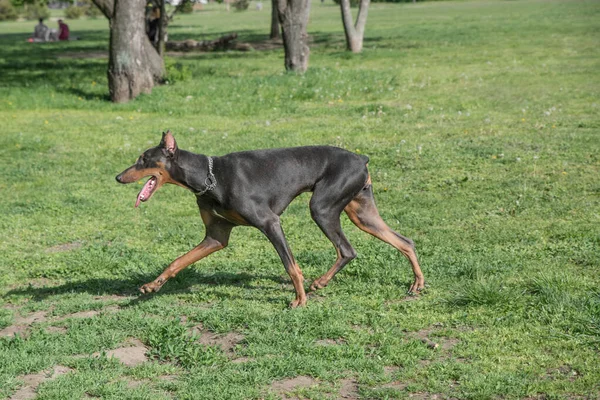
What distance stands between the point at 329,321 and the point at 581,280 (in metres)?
2.13

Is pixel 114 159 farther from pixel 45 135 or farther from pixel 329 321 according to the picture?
pixel 329 321

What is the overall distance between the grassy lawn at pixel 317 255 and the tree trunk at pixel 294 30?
1937mm

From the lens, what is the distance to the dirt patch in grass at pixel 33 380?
16.9 ft

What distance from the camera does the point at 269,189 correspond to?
21.5 feet

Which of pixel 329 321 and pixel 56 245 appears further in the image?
pixel 56 245

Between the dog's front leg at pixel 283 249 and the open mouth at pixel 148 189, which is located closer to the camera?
the open mouth at pixel 148 189

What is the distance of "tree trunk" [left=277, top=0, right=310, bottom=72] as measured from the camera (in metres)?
19.4

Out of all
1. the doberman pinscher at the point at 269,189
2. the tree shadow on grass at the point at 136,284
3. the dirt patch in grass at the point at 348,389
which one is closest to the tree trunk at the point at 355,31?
the tree shadow on grass at the point at 136,284

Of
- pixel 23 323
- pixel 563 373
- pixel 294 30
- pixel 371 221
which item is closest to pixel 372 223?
pixel 371 221

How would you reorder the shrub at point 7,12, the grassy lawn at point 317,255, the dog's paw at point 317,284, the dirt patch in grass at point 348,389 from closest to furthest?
the dirt patch in grass at point 348,389
the grassy lawn at point 317,255
the dog's paw at point 317,284
the shrub at point 7,12

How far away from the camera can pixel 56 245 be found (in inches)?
340

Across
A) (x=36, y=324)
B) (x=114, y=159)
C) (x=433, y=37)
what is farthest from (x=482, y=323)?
(x=433, y=37)

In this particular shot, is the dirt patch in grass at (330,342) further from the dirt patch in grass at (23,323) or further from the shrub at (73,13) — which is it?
the shrub at (73,13)

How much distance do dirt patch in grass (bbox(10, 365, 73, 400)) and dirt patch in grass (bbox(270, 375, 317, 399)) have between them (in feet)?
4.57
